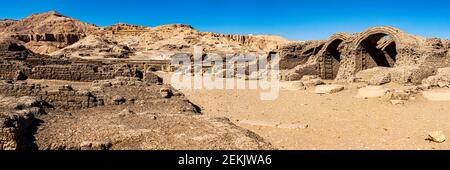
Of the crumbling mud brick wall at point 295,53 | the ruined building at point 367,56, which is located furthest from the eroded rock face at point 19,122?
the crumbling mud brick wall at point 295,53

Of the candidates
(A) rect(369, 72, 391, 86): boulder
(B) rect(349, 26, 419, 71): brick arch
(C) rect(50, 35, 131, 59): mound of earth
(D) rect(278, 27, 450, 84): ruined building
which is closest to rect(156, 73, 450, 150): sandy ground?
(A) rect(369, 72, 391, 86): boulder

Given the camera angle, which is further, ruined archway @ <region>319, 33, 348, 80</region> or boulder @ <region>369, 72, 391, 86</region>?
ruined archway @ <region>319, 33, 348, 80</region>

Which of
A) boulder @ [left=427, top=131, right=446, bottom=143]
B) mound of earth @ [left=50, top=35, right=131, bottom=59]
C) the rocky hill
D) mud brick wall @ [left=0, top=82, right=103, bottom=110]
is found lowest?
boulder @ [left=427, top=131, right=446, bottom=143]

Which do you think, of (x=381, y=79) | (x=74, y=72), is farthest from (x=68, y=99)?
(x=381, y=79)

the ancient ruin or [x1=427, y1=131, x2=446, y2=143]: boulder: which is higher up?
the ancient ruin

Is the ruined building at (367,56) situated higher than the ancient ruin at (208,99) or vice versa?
the ruined building at (367,56)

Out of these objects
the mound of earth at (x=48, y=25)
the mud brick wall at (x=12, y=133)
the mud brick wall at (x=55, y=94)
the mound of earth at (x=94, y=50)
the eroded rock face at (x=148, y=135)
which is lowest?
the eroded rock face at (x=148, y=135)

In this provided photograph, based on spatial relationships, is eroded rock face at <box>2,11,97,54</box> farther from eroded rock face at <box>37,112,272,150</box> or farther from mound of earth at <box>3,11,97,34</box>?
eroded rock face at <box>37,112,272,150</box>

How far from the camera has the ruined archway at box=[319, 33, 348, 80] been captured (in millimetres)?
25906

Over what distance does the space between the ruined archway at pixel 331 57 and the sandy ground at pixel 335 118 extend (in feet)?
27.9

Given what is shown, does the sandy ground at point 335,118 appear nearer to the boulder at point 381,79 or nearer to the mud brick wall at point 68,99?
the boulder at point 381,79

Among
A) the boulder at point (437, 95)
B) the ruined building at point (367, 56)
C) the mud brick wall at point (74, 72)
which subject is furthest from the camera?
the ruined building at point (367, 56)

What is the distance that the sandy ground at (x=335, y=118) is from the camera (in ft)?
29.6
